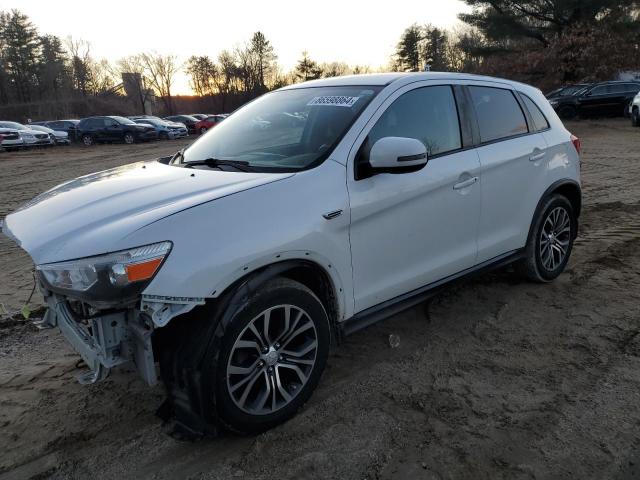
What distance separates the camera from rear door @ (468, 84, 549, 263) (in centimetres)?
400

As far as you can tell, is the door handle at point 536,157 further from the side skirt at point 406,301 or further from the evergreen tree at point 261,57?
the evergreen tree at point 261,57

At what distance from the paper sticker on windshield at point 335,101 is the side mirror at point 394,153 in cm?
55

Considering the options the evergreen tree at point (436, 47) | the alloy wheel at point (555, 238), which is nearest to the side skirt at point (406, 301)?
the alloy wheel at point (555, 238)

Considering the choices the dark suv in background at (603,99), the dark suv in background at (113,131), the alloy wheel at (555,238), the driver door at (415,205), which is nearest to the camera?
the driver door at (415,205)

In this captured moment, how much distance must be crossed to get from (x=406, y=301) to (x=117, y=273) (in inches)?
72.0

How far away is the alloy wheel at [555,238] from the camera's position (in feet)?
15.5

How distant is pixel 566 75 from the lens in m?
34.4

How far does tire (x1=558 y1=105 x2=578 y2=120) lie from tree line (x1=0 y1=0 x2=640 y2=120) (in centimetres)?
953

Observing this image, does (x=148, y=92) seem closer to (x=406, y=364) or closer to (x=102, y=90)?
(x=102, y=90)

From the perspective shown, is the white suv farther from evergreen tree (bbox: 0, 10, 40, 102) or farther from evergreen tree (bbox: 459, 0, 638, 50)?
evergreen tree (bbox: 0, 10, 40, 102)

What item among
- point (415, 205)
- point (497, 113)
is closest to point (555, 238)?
point (497, 113)

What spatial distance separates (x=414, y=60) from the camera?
6612cm

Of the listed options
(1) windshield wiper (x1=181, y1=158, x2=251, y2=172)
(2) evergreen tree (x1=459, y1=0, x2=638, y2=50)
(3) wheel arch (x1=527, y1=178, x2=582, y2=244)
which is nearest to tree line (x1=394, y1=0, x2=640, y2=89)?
(2) evergreen tree (x1=459, y1=0, x2=638, y2=50)

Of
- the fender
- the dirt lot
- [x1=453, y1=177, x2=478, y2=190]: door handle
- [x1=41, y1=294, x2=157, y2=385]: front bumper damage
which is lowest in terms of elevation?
the dirt lot
